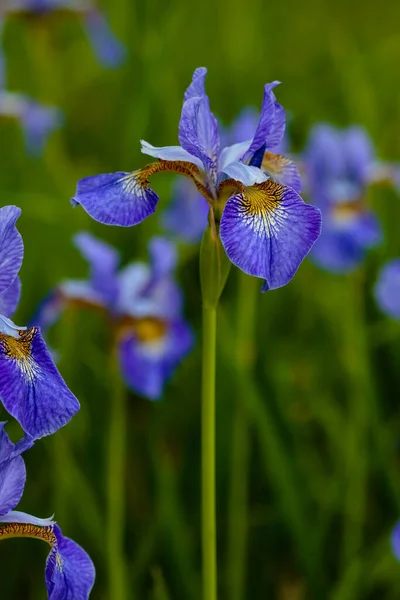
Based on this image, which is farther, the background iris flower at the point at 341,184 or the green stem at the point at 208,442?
the background iris flower at the point at 341,184

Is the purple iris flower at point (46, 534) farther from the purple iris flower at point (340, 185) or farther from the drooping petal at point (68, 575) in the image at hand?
the purple iris flower at point (340, 185)

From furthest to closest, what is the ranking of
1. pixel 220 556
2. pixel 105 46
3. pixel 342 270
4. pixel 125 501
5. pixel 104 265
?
pixel 105 46
pixel 342 270
pixel 125 501
pixel 220 556
pixel 104 265

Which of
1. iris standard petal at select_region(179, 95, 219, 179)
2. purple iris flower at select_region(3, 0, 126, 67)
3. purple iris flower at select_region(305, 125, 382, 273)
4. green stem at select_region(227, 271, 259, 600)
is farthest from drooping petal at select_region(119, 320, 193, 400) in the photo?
purple iris flower at select_region(3, 0, 126, 67)

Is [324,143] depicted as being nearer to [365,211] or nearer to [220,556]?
[365,211]

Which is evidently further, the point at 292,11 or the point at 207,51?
the point at 292,11

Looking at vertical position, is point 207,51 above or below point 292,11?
below

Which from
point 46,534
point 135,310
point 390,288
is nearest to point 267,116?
point 46,534

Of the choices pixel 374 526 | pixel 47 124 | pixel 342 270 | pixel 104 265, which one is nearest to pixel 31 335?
pixel 104 265

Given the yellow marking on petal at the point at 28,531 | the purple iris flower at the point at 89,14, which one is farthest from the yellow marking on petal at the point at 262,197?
the purple iris flower at the point at 89,14
